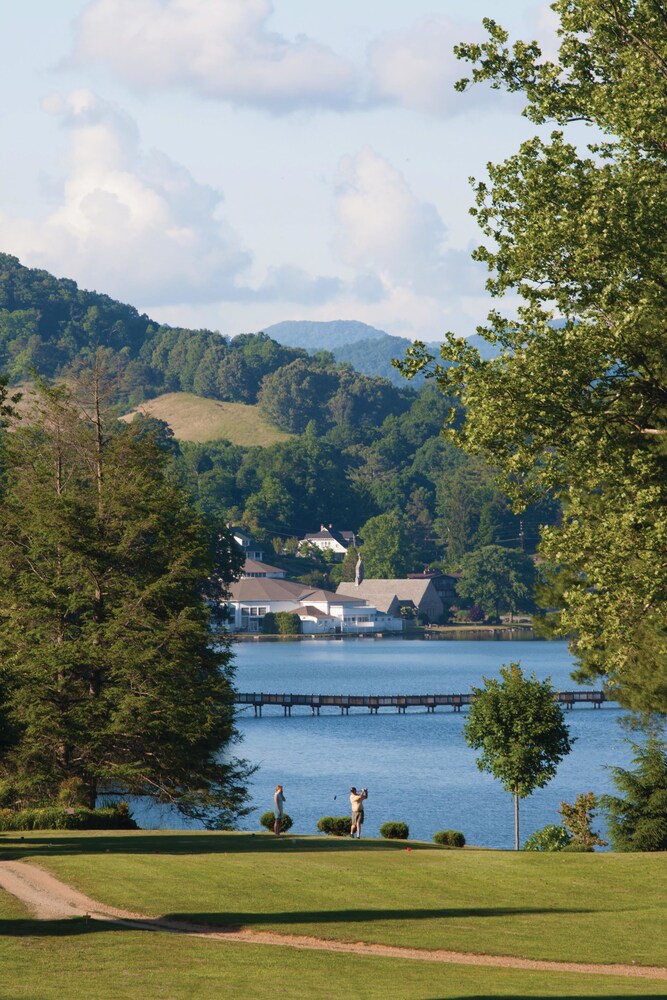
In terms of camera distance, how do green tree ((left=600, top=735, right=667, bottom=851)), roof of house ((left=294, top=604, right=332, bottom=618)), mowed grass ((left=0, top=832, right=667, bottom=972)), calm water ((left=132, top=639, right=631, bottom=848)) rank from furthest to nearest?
1. roof of house ((left=294, top=604, right=332, bottom=618))
2. calm water ((left=132, top=639, right=631, bottom=848))
3. green tree ((left=600, top=735, right=667, bottom=851))
4. mowed grass ((left=0, top=832, right=667, bottom=972))

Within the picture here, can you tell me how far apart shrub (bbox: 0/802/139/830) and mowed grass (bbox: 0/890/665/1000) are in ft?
45.4

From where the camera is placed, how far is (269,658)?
162m

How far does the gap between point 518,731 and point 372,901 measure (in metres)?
20.7

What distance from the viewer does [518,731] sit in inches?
1721

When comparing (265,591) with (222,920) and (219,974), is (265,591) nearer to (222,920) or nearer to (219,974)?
(222,920)

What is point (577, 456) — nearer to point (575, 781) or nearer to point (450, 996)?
point (450, 996)

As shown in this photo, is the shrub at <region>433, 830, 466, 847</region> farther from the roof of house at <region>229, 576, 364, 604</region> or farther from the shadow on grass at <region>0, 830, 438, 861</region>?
the roof of house at <region>229, 576, 364, 604</region>

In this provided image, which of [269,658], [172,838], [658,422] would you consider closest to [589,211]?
[658,422]

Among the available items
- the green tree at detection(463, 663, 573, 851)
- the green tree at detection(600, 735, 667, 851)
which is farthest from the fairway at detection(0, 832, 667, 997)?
the green tree at detection(463, 663, 573, 851)

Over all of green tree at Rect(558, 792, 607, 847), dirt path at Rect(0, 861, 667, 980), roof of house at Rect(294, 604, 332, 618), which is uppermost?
roof of house at Rect(294, 604, 332, 618)

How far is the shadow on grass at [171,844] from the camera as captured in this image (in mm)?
28641

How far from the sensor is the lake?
5712 cm

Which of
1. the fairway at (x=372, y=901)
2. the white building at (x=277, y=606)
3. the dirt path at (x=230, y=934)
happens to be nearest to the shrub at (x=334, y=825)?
the fairway at (x=372, y=901)

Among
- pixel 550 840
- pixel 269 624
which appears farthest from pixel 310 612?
pixel 550 840
